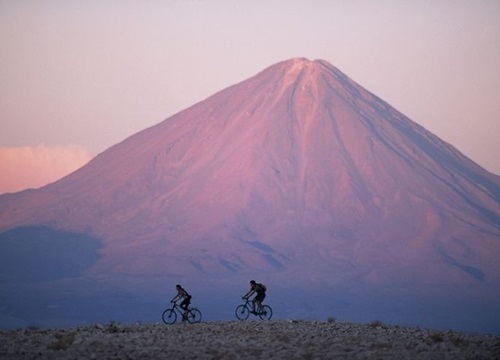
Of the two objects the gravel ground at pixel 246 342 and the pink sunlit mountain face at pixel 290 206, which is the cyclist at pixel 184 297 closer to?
the gravel ground at pixel 246 342

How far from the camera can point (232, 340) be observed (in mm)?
27438

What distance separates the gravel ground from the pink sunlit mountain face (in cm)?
8132

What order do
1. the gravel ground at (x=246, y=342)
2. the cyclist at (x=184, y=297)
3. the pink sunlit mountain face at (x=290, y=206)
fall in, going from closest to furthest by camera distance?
the gravel ground at (x=246, y=342) < the cyclist at (x=184, y=297) < the pink sunlit mountain face at (x=290, y=206)

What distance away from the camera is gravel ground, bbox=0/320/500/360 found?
25078mm

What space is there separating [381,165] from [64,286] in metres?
38.1

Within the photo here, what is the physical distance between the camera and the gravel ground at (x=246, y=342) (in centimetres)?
2508

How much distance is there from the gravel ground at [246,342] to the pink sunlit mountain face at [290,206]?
81.3 meters

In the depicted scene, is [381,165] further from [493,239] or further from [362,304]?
[362,304]

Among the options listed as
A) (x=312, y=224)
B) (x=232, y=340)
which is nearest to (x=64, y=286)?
(x=312, y=224)

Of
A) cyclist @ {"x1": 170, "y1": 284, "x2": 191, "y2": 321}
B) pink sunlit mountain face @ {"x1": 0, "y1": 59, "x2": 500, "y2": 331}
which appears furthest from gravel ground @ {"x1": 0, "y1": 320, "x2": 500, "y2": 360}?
pink sunlit mountain face @ {"x1": 0, "y1": 59, "x2": 500, "y2": 331}

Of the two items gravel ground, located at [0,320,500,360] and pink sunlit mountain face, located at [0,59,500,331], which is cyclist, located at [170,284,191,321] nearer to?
gravel ground, located at [0,320,500,360]

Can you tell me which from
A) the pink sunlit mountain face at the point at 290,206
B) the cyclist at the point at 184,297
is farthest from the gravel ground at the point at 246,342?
the pink sunlit mountain face at the point at 290,206

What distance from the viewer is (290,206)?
430 feet

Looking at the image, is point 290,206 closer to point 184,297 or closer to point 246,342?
point 184,297
